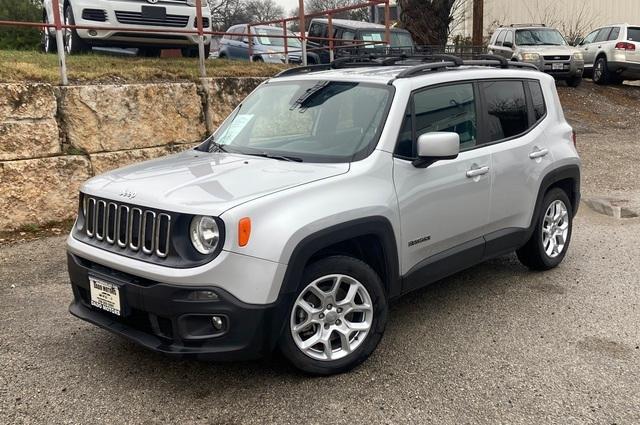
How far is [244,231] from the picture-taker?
3148 mm

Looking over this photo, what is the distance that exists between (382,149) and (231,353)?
156 centimetres

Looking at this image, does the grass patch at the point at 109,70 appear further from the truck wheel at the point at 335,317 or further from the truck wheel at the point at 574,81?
the truck wheel at the point at 574,81

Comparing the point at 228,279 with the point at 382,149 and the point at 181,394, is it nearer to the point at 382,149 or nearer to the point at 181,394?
the point at 181,394

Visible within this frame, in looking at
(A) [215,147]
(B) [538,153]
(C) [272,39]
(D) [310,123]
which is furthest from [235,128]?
(C) [272,39]

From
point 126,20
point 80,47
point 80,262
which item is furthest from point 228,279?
point 80,47

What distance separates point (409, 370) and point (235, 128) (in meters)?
2.19

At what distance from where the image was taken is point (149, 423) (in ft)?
10.4

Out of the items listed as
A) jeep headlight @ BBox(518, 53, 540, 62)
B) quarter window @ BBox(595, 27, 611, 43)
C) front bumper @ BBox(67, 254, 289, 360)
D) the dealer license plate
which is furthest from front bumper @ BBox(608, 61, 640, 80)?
the dealer license plate

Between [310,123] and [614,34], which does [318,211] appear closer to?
[310,123]

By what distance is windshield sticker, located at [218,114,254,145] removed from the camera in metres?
4.62

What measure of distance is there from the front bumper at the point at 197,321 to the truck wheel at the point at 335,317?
0.63 feet

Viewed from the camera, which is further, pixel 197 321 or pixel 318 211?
pixel 318 211

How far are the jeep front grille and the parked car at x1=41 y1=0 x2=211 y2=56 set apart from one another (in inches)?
208

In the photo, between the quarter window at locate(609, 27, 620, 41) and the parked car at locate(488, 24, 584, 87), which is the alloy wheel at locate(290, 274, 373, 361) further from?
the quarter window at locate(609, 27, 620, 41)
